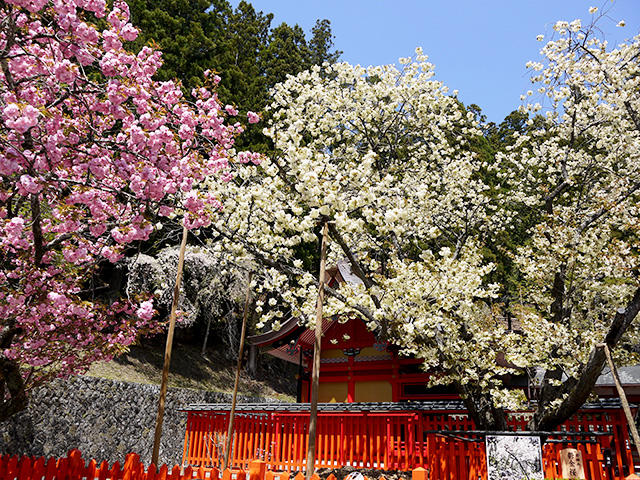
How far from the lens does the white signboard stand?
6250mm

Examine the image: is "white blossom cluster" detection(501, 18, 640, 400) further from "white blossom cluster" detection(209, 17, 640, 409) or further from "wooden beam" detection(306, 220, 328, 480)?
"wooden beam" detection(306, 220, 328, 480)

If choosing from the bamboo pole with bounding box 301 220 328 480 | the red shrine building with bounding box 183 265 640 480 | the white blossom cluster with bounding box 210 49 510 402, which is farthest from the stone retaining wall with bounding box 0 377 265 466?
the bamboo pole with bounding box 301 220 328 480

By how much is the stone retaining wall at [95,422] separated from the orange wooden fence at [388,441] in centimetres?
332

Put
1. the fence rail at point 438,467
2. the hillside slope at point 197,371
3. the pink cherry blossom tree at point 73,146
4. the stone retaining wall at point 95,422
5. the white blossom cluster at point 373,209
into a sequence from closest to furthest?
the pink cherry blossom tree at point 73,146 → the fence rail at point 438,467 → the white blossom cluster at point 373,209 → the stone retaining wall at point 95,422 → the hillside slope at point 197,371

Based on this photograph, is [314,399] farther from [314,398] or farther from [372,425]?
[372,425]

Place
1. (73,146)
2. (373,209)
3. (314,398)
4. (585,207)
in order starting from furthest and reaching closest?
1. (585,207)
2. (373,209)
3. (314,398)
4. (73,146)

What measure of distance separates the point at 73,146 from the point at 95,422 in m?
11.8

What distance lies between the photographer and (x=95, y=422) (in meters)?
13.7

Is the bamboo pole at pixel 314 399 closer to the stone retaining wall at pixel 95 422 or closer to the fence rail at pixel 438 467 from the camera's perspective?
the fence rail at pixel 438 467

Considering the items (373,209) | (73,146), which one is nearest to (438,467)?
(373,209)

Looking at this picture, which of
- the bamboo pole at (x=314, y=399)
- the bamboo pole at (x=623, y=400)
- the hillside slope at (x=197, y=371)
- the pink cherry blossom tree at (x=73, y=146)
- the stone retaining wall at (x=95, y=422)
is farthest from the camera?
the hillside slope at (x=197, y=371)

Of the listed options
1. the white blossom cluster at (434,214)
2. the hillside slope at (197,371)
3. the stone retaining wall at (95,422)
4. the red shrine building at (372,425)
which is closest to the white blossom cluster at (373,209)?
the white blossom cluster at (434,214)

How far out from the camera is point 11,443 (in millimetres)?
11156

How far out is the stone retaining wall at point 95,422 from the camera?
465 inches
